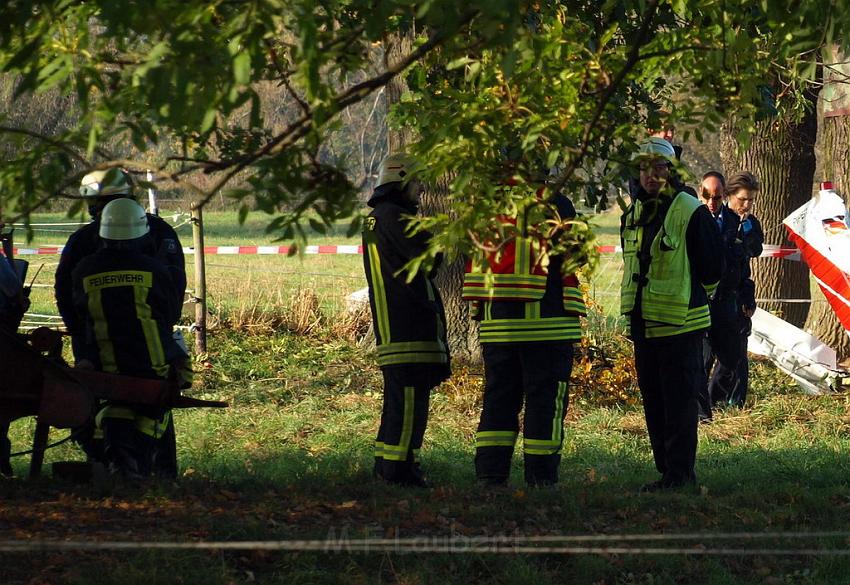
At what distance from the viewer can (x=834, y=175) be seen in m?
12.2

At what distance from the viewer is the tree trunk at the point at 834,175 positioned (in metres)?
12.1

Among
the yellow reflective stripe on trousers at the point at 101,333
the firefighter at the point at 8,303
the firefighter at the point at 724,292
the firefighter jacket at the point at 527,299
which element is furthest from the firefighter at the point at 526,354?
the firefighter at the point at 724,292

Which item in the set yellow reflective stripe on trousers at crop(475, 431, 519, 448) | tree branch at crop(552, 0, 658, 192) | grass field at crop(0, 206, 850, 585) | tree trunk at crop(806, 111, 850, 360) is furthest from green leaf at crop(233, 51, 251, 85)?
tree trunk at crop(806, 111, 850, 360)

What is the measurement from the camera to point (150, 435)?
6910 mm

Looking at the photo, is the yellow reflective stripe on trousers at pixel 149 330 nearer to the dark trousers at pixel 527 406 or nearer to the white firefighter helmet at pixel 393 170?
the white firefighter helmet at pixel 393 170

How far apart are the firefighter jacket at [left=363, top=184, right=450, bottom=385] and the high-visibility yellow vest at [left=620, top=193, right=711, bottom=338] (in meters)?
1.18

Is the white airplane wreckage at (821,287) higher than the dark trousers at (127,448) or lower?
higher

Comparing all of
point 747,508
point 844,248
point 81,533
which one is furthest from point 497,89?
point 844,248

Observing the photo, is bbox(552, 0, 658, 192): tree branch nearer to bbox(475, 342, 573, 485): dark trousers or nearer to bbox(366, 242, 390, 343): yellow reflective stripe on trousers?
bbox(475, 342, 573, 485): dark trousers

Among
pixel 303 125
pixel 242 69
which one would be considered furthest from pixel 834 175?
pixel 242 69

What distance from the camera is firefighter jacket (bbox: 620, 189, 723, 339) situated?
7.01 m

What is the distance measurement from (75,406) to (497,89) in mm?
2879

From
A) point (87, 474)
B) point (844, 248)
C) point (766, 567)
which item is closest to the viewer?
point (766, 567)

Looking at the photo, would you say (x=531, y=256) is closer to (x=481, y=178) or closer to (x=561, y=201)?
(x=561, y=201)
